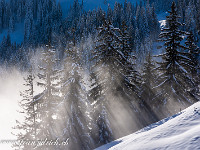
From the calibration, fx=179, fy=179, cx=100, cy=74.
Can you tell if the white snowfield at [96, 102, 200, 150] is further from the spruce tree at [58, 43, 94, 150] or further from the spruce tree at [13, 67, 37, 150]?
the spruce tree at [13, 67, 37, 150]

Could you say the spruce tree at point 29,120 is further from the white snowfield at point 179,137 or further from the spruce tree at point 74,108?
the white snowfield at point 179,137

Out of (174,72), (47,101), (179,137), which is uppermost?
(47,101)

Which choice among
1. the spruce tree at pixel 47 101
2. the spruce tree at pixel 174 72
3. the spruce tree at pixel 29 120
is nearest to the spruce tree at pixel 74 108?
the spruce tree at pixel 47 101

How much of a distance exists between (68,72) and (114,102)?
6301mm

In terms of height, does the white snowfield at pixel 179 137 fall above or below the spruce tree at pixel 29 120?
below

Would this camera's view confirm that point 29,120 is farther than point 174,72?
Yes

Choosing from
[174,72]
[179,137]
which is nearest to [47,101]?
[174,72]

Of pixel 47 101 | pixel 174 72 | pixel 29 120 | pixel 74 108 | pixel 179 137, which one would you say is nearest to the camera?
pixel 179 137

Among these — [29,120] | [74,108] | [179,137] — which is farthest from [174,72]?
[29,120]

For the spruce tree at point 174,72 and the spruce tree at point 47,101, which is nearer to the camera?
the spruce tree at point 174,72

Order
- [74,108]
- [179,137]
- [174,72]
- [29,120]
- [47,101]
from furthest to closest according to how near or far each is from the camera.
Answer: [29,120] → [47,101] → [74,108] → [174,72] → [179,137]

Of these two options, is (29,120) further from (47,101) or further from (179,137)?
(179,137)

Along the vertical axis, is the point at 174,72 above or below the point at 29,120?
below

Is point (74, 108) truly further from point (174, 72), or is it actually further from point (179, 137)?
point (179, 137)
